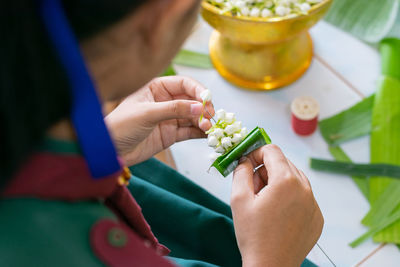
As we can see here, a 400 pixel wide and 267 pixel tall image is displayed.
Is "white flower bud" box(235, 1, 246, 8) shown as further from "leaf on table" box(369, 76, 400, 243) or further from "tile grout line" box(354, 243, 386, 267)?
"tile grout line" box(354, 243, 386, 267)

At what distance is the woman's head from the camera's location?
0.29 metres

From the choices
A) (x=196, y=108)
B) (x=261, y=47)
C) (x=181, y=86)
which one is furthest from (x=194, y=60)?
(x=196, y=108)

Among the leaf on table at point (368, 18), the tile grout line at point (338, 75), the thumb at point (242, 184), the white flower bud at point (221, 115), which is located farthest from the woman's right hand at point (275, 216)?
Result: the leaf on table at point (368, 18)

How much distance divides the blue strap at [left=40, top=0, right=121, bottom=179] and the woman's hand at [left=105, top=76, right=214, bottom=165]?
332mm

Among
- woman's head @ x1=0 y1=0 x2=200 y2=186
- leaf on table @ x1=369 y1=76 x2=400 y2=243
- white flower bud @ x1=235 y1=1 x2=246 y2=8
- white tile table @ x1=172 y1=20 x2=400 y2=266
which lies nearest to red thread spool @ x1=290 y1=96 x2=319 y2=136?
white tile table @ x1=172 y1=20 x2=400 y2=266

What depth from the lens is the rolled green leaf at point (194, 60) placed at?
1.11m

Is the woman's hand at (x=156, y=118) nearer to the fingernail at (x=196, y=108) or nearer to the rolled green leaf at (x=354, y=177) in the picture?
the fingernail at (x=196, y=108)

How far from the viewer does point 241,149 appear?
0.68 m

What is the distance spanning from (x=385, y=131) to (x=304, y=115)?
0.62 feet

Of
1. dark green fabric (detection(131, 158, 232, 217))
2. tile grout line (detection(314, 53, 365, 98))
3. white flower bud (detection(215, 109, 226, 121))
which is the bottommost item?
dark green fabric (detection(131, 158, 232, 217))

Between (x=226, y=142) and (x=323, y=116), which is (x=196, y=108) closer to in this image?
(x=226, y=142)

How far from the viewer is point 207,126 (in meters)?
0.75

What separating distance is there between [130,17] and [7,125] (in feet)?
0.40

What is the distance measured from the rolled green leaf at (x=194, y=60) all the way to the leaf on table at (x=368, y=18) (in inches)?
13.9
